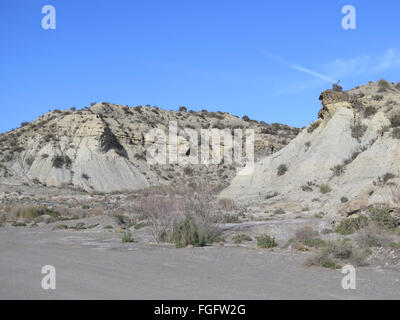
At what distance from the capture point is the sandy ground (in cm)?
845

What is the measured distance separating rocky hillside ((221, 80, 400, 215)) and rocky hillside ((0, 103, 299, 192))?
1021cm

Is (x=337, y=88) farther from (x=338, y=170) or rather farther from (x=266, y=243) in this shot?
(x=266, y=243)

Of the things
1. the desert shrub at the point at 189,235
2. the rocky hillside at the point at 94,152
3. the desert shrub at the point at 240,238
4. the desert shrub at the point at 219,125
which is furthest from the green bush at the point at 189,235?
the desert shrub at the point at 219,125

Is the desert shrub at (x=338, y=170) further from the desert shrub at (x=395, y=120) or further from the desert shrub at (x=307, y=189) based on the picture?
the desert shrub at (x=395, y=120)

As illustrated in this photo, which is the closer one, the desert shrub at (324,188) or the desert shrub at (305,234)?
the desert shrub at (305,234)

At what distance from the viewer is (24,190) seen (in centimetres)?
4766

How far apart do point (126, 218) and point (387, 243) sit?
1929cm

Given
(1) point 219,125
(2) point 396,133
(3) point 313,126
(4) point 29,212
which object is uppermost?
(1) point 219,125

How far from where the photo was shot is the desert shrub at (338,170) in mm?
33656

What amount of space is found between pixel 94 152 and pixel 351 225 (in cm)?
4689

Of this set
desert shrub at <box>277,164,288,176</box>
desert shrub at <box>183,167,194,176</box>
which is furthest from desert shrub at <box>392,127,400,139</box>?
desert shrub at <box>183,167,194,176</box>

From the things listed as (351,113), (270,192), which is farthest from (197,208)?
(351,113)

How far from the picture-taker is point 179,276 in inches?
418

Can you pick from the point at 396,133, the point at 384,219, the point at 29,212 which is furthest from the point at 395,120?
the point at 29,212
